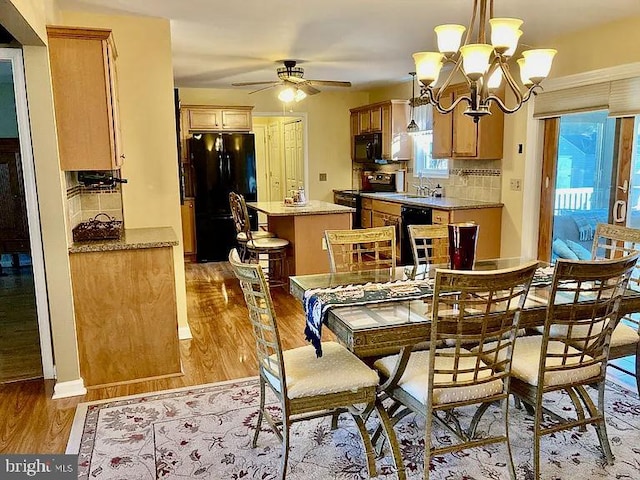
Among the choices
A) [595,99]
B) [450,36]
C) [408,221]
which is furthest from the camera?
[408,221]

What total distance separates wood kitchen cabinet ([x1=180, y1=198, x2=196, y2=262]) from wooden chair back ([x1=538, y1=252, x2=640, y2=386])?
5.37 meters

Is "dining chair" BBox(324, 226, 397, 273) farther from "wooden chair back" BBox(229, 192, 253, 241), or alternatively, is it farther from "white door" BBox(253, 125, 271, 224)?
"white door" BBox(253, 125, 271, 224)

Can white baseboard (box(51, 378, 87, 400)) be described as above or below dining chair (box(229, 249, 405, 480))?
below

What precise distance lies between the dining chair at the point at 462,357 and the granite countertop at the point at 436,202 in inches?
121

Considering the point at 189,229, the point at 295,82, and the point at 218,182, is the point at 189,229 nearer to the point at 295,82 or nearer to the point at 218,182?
the point at 218,182

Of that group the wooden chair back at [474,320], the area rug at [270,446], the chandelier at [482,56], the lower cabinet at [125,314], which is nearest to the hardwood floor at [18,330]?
the lower cabinet at [125,314]

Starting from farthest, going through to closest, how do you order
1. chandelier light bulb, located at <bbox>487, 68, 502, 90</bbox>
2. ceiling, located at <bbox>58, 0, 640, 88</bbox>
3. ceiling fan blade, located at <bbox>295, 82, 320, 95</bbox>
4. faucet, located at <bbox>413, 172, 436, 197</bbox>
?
1. faucet, located at <bbox>413, 172, 436, 197</bbox>
2. ceiling fan blade, located at <bbox>295, 82, 320, 95</bbox>
3. ceiling, located at <bbox>58, 0, 640, 88</bbox>
4. chandelier light bulb, located at <bbox>487, 68, 502, 90</bbox>

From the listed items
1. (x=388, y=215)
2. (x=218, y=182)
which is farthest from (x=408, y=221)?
(x=218, y=182)

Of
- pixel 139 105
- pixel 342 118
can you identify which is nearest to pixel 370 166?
pixel 342 118

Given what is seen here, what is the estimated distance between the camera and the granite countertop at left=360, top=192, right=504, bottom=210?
5250 mm

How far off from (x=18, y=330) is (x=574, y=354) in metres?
4.21

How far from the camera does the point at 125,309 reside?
321 centimetres

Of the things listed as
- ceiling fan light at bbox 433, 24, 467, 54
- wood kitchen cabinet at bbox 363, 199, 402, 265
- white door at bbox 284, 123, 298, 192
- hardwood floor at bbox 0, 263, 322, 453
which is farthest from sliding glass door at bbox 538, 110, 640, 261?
white door at bbox 284, 123, 298, 192

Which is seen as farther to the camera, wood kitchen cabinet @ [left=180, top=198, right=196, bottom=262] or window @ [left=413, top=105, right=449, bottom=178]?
Result: wood kitchen cabinet @ [left=180, top=198, right=196, bottom=262]
